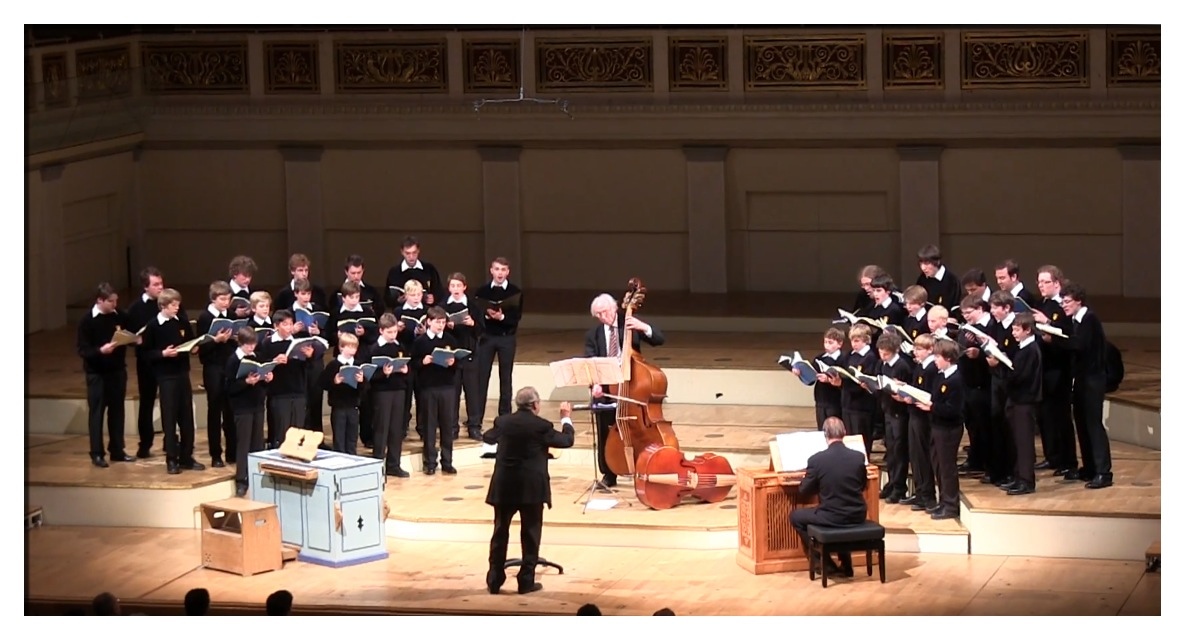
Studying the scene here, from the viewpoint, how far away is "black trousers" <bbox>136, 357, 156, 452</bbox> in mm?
13469

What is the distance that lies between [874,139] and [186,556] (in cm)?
733

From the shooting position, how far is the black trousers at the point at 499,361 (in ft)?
46.4

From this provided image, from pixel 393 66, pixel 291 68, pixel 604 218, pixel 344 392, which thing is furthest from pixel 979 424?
pixel 291 68

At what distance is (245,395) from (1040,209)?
7.34m

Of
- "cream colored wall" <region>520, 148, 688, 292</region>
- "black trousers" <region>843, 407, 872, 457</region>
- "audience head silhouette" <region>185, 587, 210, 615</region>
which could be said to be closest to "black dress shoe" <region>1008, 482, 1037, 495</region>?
"black trousers" <region>843, 407, 872, 457</region>

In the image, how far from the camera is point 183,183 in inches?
749

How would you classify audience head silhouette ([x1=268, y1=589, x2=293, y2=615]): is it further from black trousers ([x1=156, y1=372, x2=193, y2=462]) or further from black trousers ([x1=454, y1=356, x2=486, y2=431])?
black trousers ([x1=454, y1=356, x2=486, y2=431])

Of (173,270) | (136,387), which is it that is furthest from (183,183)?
(136,387)

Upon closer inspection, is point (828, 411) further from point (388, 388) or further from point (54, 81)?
point (54, 81)

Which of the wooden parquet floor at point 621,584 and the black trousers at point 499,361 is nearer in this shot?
the wooden parquet floor at point 621,584

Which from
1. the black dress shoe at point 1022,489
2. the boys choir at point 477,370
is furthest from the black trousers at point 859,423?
the black dress shoe at point 1022,489

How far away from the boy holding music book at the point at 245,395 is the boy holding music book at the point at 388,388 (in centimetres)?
64

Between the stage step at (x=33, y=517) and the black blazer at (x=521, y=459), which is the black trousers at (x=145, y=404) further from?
the black blazer at (x=521, y=459)

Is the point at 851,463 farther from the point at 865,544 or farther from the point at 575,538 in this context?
the point at 575,538
